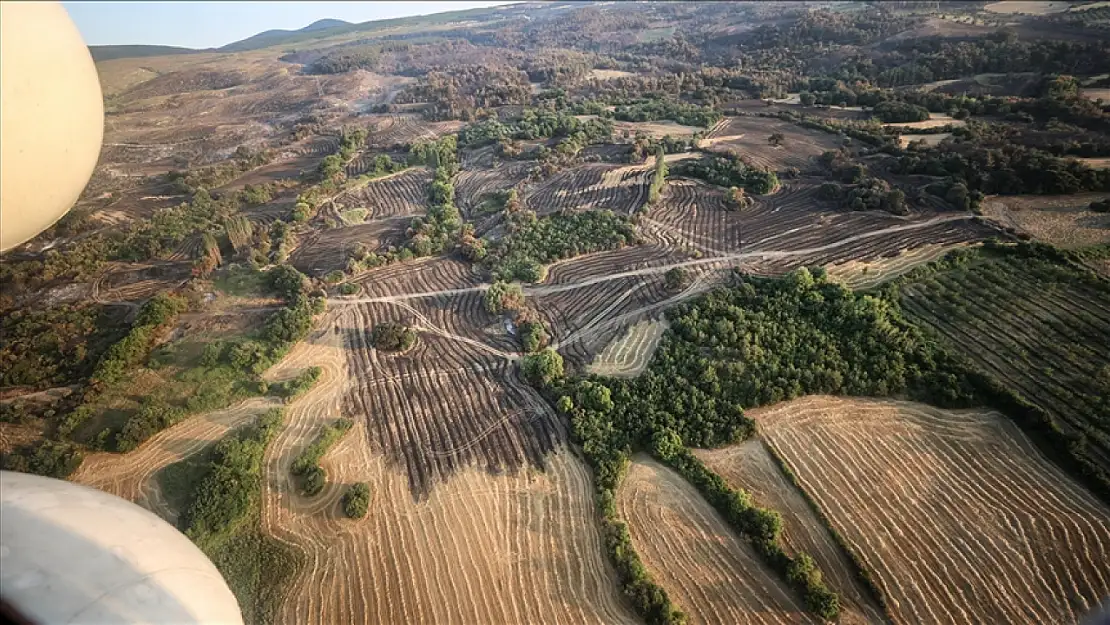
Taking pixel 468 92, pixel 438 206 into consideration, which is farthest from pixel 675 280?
pixel 468 92

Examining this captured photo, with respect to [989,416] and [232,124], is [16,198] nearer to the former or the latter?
[989,416]

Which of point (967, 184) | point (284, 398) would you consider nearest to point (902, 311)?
point (967, 184)

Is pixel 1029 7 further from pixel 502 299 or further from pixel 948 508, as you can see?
pixel 502 299

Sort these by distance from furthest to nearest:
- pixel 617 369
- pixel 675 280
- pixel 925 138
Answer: pixel 925 138 < pixel 675 280 < pixel 617 369

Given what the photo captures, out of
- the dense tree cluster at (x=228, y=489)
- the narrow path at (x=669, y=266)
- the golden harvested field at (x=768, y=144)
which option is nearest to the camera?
the dense tree cluster at (x=228, y=489)

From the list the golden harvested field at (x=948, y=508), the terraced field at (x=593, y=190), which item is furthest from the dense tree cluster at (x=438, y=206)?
the golden harvested field at (x=948, y=508)

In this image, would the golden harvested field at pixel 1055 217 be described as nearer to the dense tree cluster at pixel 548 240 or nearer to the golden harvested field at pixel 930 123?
the golden harvested field at pixel 930 123
